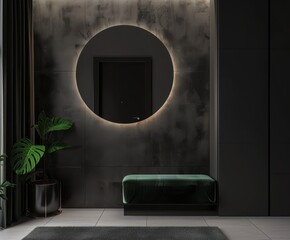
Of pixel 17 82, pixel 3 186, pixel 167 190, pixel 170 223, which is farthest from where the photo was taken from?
pixel 167 190

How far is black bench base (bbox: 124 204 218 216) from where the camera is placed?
14.2 feet

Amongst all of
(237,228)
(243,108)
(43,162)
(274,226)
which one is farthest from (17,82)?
(274,226)

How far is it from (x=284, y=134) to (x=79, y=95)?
8.73 feet

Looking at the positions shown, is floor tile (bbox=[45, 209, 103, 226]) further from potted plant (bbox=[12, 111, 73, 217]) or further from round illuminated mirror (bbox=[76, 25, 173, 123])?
round illuminated mirror (bbox=[76, 25, 173, 123])

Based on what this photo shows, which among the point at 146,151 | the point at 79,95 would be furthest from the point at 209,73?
the point at 79,95

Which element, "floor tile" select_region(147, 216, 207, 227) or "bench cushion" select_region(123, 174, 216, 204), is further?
"bench cushion" select_region(123, 174, 216, 204)

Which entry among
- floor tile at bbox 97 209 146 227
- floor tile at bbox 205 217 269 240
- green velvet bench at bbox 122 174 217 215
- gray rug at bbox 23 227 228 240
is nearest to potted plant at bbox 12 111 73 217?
gray rug at bbox 23 227 228 240

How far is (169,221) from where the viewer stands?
4109 millimetres

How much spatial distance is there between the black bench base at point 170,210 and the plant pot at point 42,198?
→ 89cm

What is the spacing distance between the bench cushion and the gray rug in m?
0.55

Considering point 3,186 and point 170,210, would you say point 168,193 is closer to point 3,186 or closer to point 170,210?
point 170,210

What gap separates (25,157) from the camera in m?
3.94

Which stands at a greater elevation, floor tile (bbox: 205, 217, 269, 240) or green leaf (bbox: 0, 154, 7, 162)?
green leaf (bbox: 0, 154, 7, 162)

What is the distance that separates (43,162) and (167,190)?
1.71 meters
